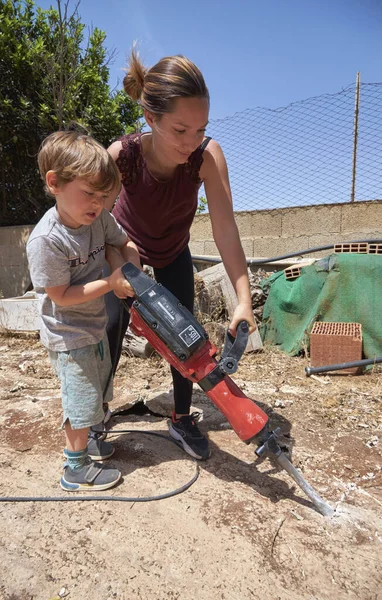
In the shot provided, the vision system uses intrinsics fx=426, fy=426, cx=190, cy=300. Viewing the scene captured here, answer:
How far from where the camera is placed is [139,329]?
1661mm

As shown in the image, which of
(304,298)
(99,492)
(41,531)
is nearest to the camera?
(41,531)

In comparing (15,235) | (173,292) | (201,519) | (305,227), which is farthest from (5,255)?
(201,519)

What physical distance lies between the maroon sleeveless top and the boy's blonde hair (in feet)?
0.82

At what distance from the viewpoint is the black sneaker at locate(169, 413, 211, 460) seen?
1927 millimetres

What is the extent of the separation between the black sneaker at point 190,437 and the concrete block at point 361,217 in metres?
3.29

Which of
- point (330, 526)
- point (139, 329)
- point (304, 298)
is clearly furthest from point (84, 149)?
point (304, 298)

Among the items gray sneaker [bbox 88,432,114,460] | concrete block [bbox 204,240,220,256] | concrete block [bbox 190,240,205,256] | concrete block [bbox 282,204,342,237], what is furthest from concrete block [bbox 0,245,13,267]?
gray sneaker [bbox 88,432,114,460]

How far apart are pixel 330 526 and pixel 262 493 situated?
11.1 inches

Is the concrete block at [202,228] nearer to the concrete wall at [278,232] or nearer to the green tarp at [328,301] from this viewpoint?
the concrete wall at [278,232]

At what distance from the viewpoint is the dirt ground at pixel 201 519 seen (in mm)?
1237

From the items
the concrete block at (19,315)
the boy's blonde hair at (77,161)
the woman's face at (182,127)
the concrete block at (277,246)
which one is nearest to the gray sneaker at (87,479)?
the boy's blonde hair at (77,161)

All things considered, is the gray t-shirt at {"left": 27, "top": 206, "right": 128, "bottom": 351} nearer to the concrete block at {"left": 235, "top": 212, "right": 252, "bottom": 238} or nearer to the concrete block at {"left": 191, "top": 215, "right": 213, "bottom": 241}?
the concrete block at {"left": 235, "top": 212, "right": 252, "bottom": 238}

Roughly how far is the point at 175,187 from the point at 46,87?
461 centimetres

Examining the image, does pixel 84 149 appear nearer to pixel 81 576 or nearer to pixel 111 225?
pixel 111 225
